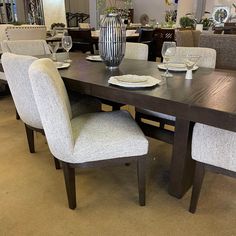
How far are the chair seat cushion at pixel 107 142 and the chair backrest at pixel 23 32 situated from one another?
257 cm

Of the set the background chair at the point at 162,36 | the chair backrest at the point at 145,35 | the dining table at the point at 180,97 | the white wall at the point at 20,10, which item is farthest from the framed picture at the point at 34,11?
the dining table at the point at 180,97

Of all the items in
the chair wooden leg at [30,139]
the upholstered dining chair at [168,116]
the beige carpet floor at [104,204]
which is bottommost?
the beige carpet floor at [104,204]

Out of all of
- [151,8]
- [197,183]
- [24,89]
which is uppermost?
[151,8]

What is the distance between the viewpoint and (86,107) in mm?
1937

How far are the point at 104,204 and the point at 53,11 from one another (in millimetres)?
9107

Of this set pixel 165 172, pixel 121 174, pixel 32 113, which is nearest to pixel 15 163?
pixel 32 113

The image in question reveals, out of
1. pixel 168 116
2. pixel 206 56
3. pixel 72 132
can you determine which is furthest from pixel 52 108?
pixel 206 56

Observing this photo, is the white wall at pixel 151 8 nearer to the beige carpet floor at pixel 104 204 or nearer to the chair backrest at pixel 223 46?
the chair backrest at pixel 223 46

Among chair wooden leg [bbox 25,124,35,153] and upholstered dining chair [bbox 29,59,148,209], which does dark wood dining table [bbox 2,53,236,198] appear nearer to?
upholstered dining chair [bbox 29,59,148,209]

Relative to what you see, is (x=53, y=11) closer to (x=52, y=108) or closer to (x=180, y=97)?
(x=52, y=108)

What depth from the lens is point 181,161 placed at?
1459 millimetres

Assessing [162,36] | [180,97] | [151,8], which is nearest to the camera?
[180,97]

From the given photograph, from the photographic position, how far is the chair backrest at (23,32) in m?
3.38

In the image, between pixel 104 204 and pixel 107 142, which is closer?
pixel 107 142
